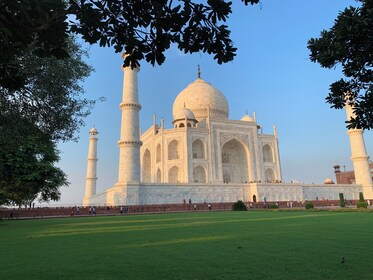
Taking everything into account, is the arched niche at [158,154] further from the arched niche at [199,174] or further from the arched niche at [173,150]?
the arched niche at [199,174]

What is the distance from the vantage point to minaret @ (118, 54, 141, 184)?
2822 centimetres

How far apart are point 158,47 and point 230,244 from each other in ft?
14.3

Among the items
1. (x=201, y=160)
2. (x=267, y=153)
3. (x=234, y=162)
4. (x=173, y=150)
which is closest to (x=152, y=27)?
(x=201, y=160)

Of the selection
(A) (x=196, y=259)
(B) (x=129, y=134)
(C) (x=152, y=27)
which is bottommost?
(A) (x=196, y=259)

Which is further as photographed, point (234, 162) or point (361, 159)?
point (234, 162)

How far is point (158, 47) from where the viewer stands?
337cm

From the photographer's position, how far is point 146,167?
1777 inches

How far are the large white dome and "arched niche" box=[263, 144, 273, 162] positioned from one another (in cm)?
699

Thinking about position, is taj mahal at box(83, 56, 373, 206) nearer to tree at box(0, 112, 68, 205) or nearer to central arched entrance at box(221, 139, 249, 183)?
central arched entrance at box(221, 139, 249, 183)

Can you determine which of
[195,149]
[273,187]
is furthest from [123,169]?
[273,187]

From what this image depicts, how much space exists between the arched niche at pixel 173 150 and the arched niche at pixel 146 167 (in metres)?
5.88

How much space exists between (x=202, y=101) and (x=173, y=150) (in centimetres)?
860

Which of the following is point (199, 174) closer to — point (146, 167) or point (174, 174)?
point (174, 174)

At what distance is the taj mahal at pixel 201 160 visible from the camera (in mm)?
28938
